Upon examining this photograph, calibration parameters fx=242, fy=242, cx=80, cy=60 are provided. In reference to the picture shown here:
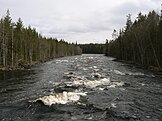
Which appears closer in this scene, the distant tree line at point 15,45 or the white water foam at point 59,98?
the white water foam at point 59,98

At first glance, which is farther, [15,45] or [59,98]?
[15,45]

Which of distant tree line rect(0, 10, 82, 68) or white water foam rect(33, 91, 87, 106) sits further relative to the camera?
distant tree line rect(0, 10, 82, 68)

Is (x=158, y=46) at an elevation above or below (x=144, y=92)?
above

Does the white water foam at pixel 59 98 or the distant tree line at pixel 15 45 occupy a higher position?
the distant tree line at pixel 15 45

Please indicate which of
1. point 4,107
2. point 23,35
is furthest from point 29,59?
point 4,107

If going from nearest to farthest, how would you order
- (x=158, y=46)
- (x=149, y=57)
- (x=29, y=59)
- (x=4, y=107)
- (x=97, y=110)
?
(x=97, y=110), (x=4, y=107), (x=158, y=46), (x=149, y=57), (x=29, y=59)

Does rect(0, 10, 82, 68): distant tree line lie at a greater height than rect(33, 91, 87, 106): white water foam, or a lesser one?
greater

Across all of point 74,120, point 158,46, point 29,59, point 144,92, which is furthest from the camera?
point 29,59

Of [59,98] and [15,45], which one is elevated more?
[15,45]

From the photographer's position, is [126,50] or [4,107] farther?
[126,50]

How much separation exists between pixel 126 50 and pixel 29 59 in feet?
124

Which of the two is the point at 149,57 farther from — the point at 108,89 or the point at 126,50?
the point at 108,89

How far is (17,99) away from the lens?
2208 centimetres

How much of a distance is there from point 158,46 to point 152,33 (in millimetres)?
3857
